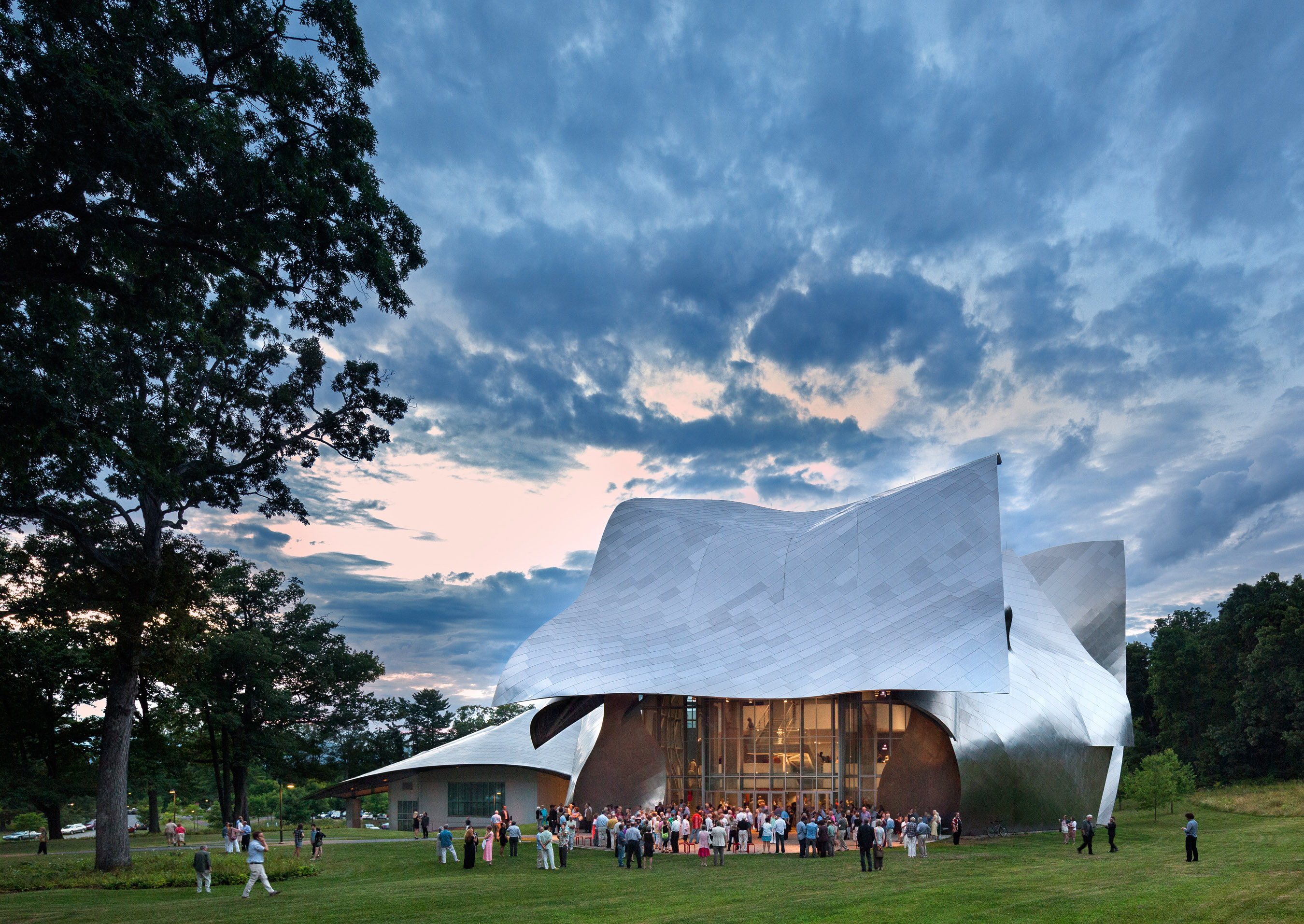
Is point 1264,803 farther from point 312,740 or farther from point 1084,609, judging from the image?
point 312,740

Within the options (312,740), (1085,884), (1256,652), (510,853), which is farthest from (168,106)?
(1256,652)

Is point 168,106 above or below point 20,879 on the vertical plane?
above

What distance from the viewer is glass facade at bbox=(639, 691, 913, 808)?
31.2 metres

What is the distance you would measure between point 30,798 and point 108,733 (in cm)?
2241

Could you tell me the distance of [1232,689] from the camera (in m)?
65.3

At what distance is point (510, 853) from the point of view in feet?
82.1

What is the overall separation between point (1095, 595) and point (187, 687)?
43047 mm

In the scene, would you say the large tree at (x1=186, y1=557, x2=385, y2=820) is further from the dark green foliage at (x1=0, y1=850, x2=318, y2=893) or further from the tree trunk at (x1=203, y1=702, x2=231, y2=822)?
the dark green foliage at (x1=0, y1=850, x2=318, y2=893)

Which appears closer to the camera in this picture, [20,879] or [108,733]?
[20,879]

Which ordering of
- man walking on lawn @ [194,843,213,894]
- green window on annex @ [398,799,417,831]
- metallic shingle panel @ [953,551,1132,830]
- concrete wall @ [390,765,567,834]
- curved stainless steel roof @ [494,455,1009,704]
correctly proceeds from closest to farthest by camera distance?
man walking on lawn @ [194,843,213,894], metallic shingle panel @ [953,551,1132,830], curved stainless steel roof @ [494,455,1009,704], concrete wall @ [390,765,567,834], green window on annex @ [398,799,417,831]

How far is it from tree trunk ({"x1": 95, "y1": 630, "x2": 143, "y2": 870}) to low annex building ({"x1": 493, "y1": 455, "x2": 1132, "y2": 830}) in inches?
423

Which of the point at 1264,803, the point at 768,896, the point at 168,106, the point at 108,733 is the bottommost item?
the point at 1264,803

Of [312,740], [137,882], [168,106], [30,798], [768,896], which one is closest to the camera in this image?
[168,106]

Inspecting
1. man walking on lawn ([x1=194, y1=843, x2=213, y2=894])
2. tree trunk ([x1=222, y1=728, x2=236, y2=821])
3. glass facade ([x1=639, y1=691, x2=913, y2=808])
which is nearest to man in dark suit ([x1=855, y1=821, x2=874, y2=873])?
glass facade ([x1=639, y1=691, x2=913, y2=808])
